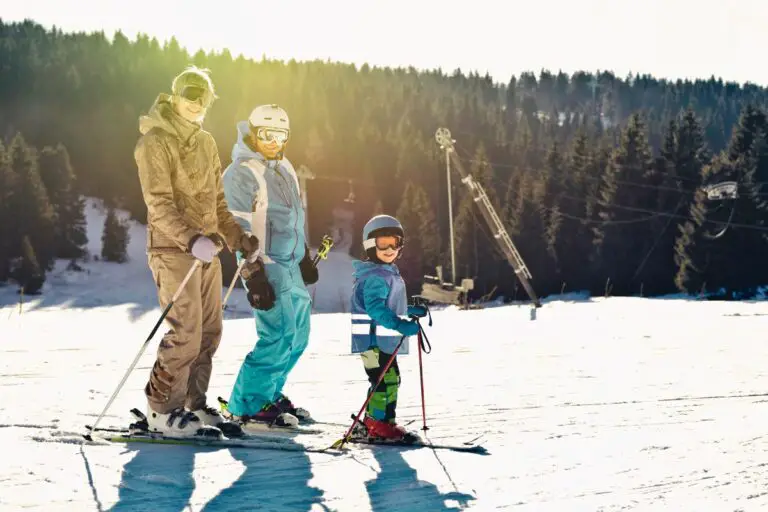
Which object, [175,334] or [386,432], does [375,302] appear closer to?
[386,432]

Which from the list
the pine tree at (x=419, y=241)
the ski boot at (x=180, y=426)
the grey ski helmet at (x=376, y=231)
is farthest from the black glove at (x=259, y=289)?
the pine tree at (x=419, y=241)

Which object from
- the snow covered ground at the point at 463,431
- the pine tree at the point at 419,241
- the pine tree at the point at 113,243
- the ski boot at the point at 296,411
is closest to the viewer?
the snow covered ground at the point at 463,431

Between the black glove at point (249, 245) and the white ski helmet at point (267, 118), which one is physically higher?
the white ski helmet at point (267, 118)

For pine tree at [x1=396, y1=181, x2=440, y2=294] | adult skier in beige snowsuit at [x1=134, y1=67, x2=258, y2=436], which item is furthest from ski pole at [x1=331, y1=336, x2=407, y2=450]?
pine tree at [x1=396, y1=181, x2=440, y2=294]

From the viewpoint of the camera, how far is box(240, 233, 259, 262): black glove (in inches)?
181

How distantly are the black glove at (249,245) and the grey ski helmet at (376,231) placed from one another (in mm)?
623

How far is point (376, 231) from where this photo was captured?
4590 millimetres

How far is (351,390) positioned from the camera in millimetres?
6535

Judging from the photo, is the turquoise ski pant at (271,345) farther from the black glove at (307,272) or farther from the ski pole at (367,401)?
the ski pole at (367,401)

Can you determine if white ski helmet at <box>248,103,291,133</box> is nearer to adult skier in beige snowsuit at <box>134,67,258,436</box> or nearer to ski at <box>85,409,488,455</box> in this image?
adult skier in beige snowsuit at <box>134,67,258,436</box>

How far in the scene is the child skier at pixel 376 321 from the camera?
4.54 meters

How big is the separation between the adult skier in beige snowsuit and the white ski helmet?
48 cm

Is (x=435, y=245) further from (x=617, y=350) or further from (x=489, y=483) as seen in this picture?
(x=489, y=483)

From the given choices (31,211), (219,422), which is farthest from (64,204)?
(219,422)
